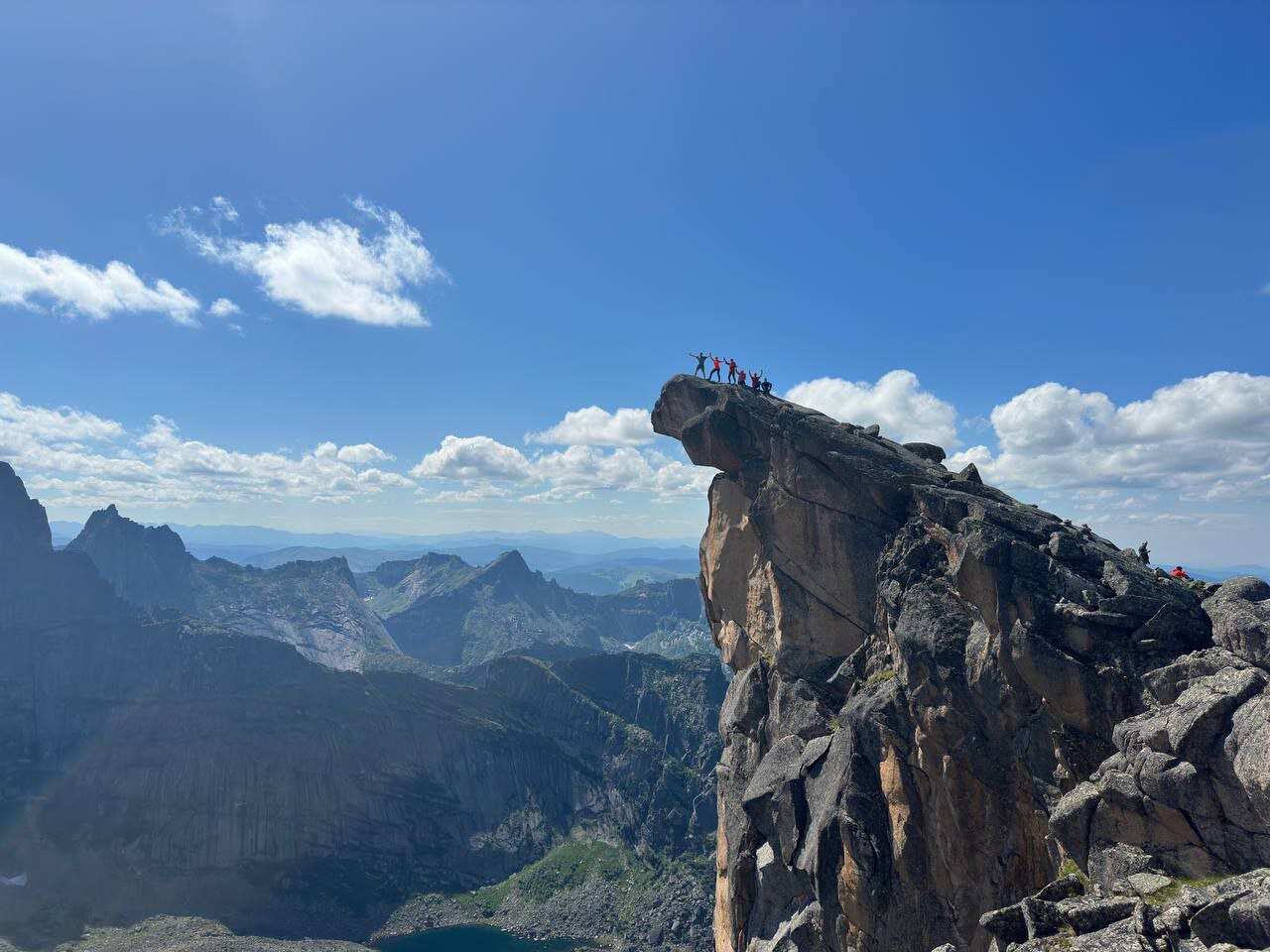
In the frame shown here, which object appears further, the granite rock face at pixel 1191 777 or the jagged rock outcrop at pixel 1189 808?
the granite rock face at pixel 1191 777

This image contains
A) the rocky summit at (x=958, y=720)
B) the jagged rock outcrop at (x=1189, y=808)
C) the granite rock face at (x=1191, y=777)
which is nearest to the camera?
the jagged rock outcrop at (x=1189, y=808)

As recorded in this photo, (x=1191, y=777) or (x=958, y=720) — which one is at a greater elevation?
(x=1191, y=777)

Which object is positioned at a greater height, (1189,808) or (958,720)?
(958,720)

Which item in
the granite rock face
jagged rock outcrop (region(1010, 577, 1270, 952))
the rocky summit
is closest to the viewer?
jagged rock outcrop (region(1010, 577, 1270, 952))

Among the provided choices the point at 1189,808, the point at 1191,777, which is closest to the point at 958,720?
the point at 1189,808

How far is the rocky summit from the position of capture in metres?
31.8

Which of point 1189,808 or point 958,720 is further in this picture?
point 958,720

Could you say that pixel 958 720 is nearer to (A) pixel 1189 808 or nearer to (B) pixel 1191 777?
(A) pixel 1189 808

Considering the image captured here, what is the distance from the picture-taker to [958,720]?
45250 mm

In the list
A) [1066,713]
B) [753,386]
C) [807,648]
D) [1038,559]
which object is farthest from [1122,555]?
[753,386]

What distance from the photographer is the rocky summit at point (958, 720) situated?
31.8m

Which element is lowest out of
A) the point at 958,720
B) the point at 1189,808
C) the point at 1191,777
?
the point at 1189,808

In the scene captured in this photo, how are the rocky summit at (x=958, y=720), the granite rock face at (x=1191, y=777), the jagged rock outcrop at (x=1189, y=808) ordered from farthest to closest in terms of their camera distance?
1. the rocky summit at (x=958, y=720)
2. the granite rock face at (x=1191, y=777)
3. the jagged rock outcrop at (x=1189, y=808)

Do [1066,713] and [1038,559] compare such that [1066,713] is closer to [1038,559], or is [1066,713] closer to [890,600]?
[1038,559]
